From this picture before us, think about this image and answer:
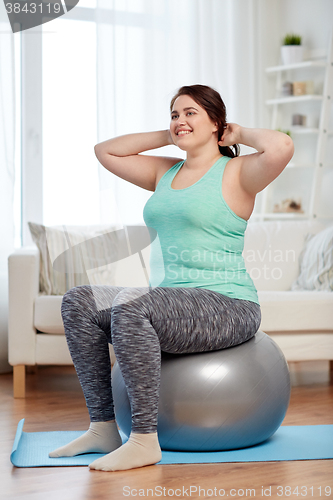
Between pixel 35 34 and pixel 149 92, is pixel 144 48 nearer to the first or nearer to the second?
pixel 149 92

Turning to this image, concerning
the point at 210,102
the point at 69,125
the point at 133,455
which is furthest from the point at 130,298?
the point at 69,125

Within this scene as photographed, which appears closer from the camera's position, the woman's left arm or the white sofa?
the woman's left arm

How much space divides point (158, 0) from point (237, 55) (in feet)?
2.00

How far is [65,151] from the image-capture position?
11.3 ft

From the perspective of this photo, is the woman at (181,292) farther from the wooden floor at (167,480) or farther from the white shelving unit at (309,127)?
the white shelving unit at (309,127)

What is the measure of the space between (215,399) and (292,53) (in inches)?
110

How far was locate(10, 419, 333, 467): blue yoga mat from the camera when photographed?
167 cm

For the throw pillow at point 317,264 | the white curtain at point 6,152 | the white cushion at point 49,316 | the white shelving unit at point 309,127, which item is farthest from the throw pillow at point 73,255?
the white shelving unit at point 309,127

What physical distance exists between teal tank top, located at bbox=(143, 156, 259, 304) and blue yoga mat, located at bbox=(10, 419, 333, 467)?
44 centimetres

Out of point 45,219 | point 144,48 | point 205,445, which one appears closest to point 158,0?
point 144,48

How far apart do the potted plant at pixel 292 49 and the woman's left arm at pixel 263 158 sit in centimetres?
225

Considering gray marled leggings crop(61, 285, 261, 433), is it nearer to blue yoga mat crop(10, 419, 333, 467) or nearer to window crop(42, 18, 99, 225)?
blue yoga mat crop(10, 419, 333, 467)

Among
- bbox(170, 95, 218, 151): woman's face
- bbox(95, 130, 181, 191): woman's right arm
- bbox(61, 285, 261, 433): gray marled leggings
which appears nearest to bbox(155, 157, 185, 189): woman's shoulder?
bbox(95, 130, 181, 191): woman's right arm

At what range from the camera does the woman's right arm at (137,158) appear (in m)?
2.01
